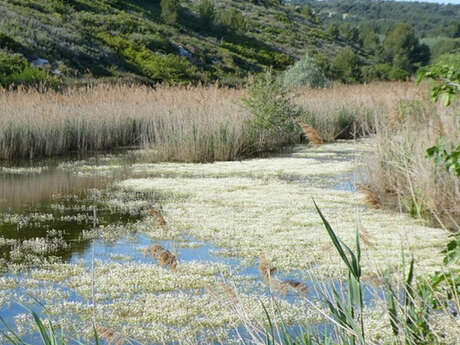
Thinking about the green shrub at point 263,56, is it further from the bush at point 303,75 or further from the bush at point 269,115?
the bush at point 269,115

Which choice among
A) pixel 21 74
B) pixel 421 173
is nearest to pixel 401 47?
pixel 21 74

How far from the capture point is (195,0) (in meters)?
54.5

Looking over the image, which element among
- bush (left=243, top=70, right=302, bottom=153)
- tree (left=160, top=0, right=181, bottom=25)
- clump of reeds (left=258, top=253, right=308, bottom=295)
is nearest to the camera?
clump of reeds (left=258, top=253, right=308, bottom=295)

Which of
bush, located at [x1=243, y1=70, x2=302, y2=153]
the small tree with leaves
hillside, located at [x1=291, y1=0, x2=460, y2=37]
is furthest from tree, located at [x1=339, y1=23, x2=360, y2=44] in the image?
the small tree with leaves

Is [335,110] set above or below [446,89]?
below

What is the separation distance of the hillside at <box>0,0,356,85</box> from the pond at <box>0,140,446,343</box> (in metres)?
13.9

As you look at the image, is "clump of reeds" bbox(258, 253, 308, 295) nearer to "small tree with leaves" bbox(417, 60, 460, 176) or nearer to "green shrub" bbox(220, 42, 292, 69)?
"small tree with leaves" bbox(417, 60, 460, 176)

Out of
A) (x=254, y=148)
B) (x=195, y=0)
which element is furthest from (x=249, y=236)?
(x=195, y=0)

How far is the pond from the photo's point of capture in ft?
12.6

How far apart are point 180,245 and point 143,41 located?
2902 centimetres

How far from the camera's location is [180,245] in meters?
5.66

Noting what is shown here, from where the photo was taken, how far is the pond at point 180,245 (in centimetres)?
385

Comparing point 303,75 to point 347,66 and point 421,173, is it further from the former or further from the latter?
point 347,66

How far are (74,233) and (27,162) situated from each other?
5.51 m
